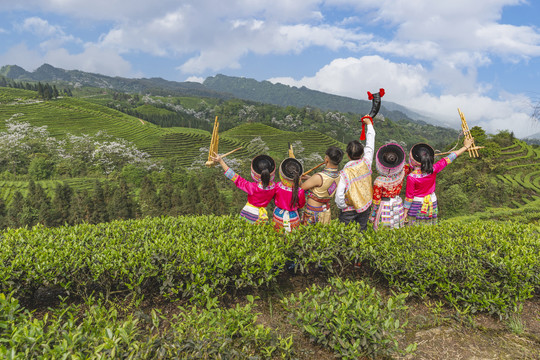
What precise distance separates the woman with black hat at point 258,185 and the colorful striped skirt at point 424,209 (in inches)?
99.9

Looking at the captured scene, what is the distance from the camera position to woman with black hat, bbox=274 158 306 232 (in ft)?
13.8

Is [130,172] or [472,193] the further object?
[130,172]

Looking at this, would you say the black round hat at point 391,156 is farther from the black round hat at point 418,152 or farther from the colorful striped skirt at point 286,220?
the colorful striped skirt at point 286,220

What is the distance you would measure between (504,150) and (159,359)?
53.3 meters

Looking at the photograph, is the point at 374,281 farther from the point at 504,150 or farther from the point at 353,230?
the point at 504,150

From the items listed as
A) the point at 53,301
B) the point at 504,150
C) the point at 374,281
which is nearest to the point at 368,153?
the point at 374,281

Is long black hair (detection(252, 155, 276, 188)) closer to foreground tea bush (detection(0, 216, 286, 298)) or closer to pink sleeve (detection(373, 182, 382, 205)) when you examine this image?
foreground tea bush (detection(0, 216, 286, 298))

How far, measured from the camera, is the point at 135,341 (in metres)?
2.11

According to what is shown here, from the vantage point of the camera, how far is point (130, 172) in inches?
2392

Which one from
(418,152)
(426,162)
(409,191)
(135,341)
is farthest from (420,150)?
(135,341)

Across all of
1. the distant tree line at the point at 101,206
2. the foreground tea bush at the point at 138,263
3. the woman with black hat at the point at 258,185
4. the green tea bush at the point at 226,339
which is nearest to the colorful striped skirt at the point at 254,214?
the woman with black hat at the point at 258,185

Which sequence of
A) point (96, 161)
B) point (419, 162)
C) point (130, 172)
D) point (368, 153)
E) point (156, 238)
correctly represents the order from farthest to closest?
point (96, 161)
point (130, 172)
point (419, 162)
point (368, 153)
point (156, 238)

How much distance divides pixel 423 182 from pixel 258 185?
2.79 m

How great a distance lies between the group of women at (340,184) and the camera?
4.20 metres
